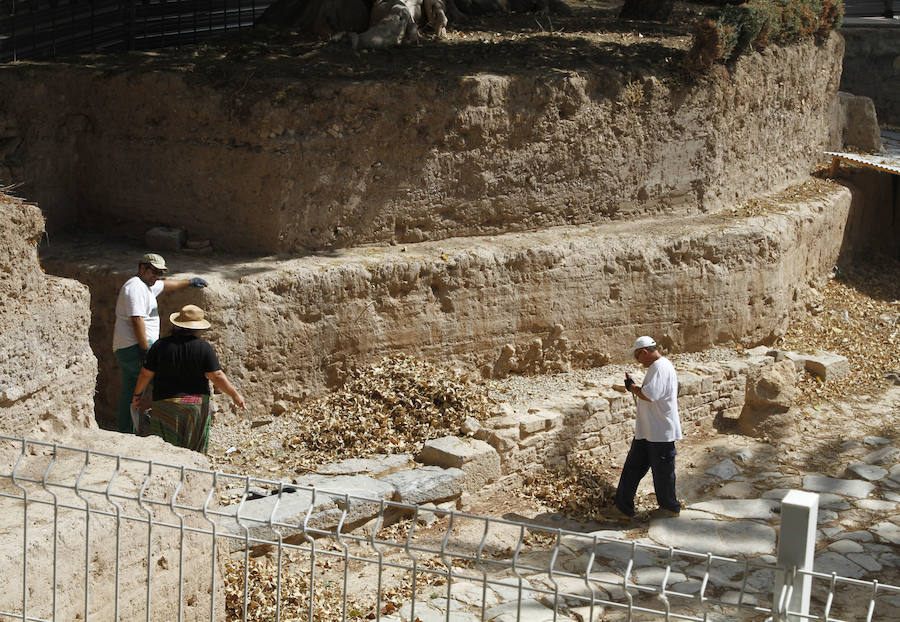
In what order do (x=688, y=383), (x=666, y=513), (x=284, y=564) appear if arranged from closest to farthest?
1. (x=284, y=564)
2. (x=666, y=513)
3. (x=688, y=383)

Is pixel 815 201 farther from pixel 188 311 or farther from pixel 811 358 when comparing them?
pixel 188 311

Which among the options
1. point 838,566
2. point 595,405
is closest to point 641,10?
point 595,405

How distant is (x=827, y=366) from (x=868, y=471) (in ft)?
7.37

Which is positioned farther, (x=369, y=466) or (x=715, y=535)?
(x=715, y=535)

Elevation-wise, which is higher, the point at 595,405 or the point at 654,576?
the point at 595,405

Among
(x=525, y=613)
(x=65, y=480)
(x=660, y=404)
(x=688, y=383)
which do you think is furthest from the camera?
(x=688, y=383)

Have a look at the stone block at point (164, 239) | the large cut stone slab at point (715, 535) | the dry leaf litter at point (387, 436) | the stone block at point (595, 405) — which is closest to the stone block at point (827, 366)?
the dry leaf litter at point (387, 436)

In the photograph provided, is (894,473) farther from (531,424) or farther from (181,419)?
(181,419)

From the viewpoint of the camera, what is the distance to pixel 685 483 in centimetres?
934

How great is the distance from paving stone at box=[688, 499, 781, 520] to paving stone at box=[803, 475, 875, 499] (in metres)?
0.55

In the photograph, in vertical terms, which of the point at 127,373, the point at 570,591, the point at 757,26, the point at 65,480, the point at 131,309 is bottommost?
the point at 570,591

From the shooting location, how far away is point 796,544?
3.71 metres

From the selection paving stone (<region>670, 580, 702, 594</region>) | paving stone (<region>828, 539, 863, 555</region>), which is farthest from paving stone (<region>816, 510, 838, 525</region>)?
paving stone (<region>670, 580, 702, 594</region>)

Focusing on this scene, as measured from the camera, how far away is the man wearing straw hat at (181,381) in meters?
7.05
